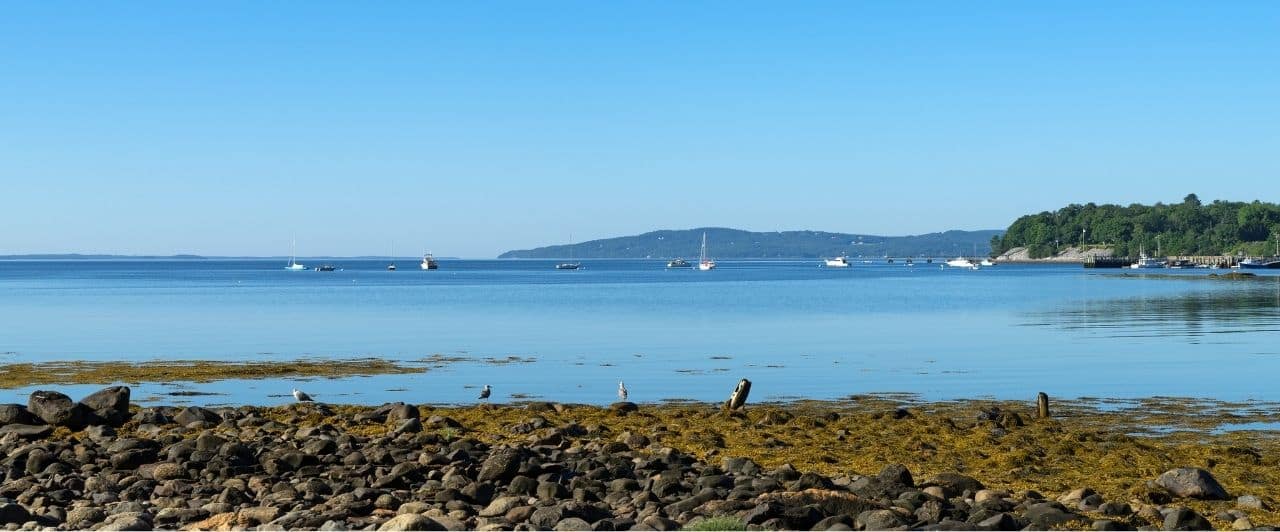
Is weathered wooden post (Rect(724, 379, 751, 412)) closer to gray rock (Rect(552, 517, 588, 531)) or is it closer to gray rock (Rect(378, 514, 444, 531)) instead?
gray rock (Rect(552, 517, 588, 531))

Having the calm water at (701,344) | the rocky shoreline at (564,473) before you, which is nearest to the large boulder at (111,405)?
the rocky shoreline at (564,473)

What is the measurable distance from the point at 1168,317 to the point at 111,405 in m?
57.9

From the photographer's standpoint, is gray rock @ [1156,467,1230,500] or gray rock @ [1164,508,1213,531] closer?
gray rock @ [1164,508,1213,531]

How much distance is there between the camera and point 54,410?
2464 cm

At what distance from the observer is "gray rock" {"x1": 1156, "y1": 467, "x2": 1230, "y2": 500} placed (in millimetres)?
17781

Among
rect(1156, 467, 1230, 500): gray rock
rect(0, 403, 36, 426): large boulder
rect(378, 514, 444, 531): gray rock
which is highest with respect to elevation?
rect(0, 403, 36, 426): large boulder

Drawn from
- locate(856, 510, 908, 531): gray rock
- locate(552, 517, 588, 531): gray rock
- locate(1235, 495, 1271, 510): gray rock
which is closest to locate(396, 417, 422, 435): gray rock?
locate(552, 517, 588, 531): gray rock

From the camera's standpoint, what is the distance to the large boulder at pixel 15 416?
80.6ft

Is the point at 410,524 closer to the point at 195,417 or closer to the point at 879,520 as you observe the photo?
the point at 879,520

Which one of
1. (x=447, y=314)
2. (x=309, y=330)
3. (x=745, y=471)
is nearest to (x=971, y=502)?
(x=745, y=471)

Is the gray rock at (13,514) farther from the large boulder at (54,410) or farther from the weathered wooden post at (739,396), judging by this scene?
the weathered wooden post at (739,396)

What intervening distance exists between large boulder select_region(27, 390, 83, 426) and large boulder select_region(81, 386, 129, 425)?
0.41m

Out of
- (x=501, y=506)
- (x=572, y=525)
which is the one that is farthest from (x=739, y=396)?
(x=572, y=525)

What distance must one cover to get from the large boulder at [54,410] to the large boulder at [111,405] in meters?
0.41
